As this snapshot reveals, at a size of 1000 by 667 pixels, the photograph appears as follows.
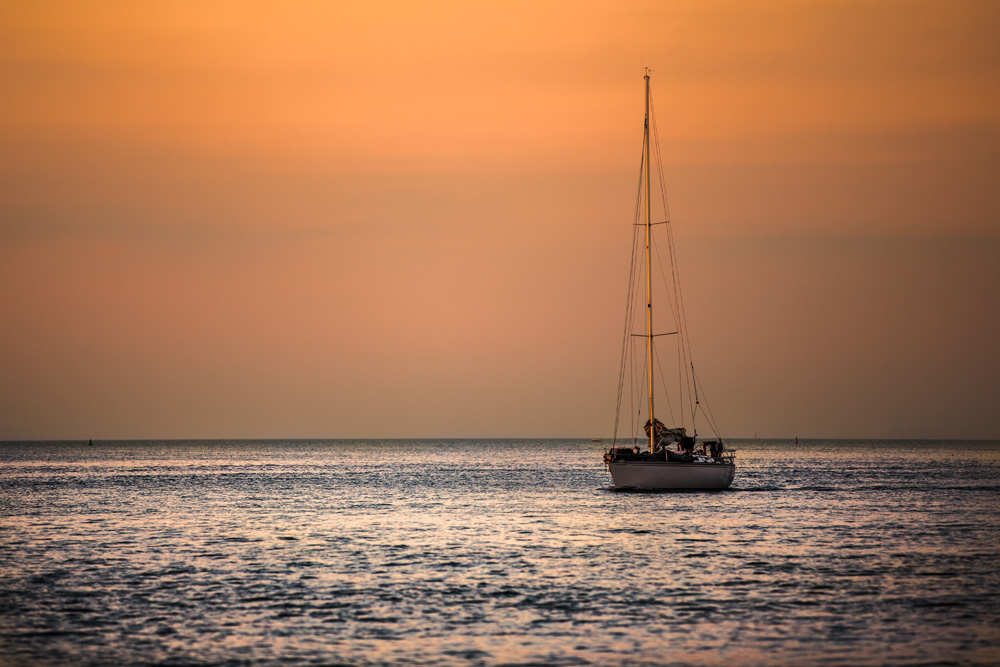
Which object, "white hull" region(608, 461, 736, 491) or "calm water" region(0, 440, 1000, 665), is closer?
"calm water" region(0, 440, 1000, 665)

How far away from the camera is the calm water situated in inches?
979

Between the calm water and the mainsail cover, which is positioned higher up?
the mainsail cover

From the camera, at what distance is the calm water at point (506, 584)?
979 inches

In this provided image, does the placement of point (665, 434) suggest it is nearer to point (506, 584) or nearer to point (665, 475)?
point (665, 475)

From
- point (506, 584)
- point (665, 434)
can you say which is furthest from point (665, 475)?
point (506, 584)

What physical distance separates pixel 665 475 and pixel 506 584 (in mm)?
38560

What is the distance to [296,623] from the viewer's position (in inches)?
1107

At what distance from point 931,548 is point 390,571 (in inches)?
904

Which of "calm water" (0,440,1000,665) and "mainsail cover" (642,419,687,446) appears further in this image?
"mainsail cover" (642,419,687,446)

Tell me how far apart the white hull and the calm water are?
5.61 feet

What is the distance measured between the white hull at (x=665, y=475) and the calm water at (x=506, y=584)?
67.3 inches

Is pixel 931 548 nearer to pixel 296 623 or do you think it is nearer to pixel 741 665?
pixel 741 665

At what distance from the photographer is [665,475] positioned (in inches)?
2820

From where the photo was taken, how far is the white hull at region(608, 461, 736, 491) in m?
71.6
